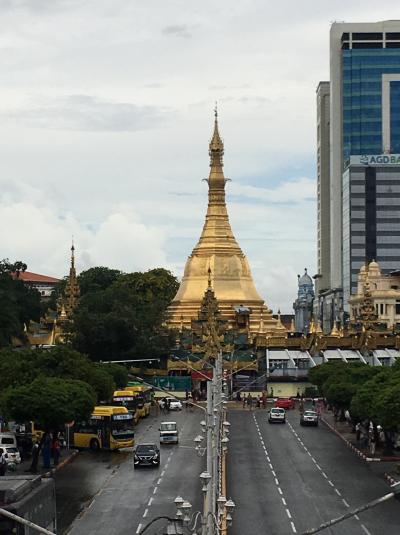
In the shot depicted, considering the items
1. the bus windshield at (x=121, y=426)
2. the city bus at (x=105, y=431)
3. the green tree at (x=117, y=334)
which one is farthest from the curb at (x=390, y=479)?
the green tree at (x=117, y=334)

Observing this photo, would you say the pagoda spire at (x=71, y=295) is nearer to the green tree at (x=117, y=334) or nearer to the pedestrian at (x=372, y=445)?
the green tree at (x=117, y=334)

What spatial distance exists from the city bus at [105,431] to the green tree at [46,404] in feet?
25.8

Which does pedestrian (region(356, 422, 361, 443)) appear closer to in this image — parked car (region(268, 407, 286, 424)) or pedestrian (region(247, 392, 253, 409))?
parked car (region(268, 407, 286, 424))

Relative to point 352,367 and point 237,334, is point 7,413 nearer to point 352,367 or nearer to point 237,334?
point 352,367

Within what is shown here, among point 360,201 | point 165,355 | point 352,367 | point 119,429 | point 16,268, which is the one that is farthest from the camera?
point 360,201

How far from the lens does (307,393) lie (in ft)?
370

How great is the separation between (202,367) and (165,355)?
5.16 metres

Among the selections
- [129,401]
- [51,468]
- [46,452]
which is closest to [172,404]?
[129,401]

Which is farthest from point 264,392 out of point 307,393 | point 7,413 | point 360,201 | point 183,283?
point 360,201

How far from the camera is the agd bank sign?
186m

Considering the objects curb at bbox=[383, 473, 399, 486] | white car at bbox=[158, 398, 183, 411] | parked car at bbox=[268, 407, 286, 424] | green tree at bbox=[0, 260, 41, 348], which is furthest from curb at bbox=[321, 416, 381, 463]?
green tree at bbox=[0, 260, 41, 348]

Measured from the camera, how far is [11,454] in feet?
197

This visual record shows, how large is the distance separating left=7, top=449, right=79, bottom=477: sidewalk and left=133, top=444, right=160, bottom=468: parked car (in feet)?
12.8

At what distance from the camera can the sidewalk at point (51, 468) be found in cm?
5728
